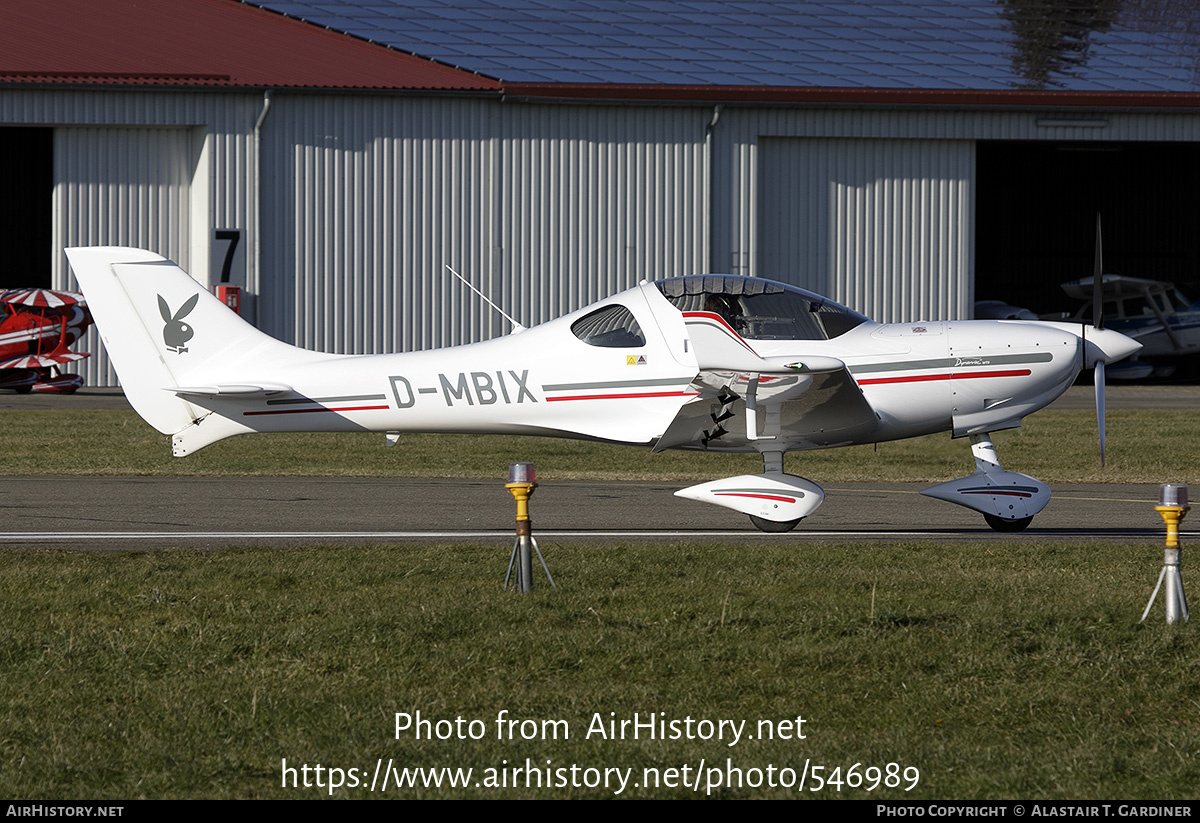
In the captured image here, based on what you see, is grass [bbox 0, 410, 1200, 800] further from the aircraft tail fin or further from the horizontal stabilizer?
the aircraft tail fin

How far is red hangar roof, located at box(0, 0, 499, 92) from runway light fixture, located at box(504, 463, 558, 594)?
21.0m

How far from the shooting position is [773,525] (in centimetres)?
1132

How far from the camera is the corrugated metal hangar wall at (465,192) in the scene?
90.8ft

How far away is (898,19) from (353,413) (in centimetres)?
2454

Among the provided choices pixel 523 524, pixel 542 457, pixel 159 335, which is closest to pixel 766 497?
pixel 523 524

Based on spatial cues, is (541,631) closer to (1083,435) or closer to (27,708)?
(27,708)

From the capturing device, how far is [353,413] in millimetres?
11609

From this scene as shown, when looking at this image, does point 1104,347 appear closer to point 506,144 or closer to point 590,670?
point 590,670

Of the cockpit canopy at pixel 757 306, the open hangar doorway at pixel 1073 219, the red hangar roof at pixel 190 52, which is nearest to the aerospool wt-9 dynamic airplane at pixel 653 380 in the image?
the cockpit canopy at pixel 757 306

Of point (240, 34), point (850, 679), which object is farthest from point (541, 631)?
point (240, 34)

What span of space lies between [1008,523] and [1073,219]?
3501 cm

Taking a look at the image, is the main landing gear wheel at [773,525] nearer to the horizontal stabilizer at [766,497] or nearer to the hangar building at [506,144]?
the horizontal stabilizer at [766,497]

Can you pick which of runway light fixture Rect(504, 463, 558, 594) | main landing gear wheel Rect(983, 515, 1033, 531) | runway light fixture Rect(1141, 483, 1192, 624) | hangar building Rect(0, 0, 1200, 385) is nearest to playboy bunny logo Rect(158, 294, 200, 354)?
runway light fixture Rect(504, 463, 558, 594)

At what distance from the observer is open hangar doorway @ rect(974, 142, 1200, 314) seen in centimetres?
4288
